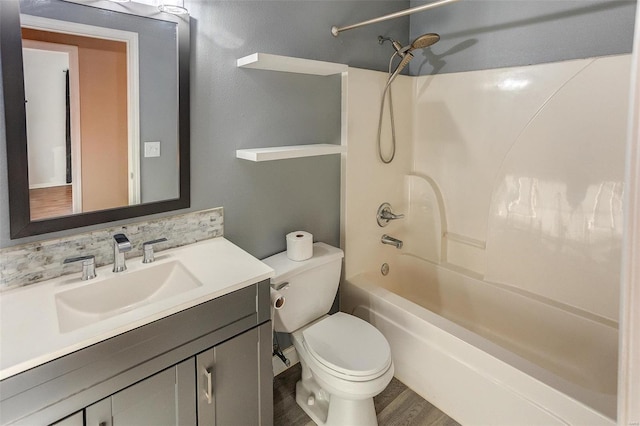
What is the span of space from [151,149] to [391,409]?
1752mm

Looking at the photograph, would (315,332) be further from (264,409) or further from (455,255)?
(455,255)

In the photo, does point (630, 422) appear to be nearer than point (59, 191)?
Yes

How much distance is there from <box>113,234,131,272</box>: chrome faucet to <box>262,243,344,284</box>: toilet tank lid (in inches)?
25.5

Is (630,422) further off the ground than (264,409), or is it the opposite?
(630,422)

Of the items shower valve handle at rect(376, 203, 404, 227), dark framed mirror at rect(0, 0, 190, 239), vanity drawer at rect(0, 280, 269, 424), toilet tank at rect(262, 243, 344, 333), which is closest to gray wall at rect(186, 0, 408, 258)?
dark framed mirror at rect(0, 0, 190, 239)

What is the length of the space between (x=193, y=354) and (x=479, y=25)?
2.41 meters

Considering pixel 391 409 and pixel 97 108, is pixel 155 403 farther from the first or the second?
pixel 391 409

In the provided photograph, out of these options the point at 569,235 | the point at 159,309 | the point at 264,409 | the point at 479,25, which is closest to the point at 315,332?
the point at 264,409

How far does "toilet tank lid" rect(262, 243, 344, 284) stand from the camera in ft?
6.04

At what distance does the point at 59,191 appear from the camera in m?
1.36

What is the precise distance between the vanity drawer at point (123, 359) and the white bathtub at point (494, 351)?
0.97m

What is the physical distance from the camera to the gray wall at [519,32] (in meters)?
1.88

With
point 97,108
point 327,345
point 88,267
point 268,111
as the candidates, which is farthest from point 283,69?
point 327,345

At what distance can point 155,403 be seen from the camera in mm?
1232
